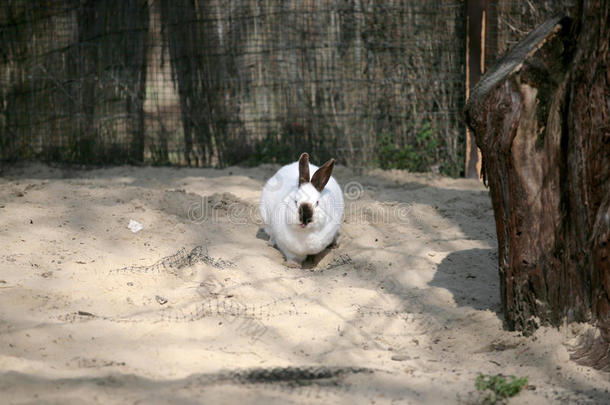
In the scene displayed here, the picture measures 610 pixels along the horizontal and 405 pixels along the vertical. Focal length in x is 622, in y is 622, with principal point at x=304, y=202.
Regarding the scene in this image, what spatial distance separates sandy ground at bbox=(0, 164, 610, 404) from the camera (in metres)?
2.59

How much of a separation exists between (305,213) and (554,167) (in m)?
1.91

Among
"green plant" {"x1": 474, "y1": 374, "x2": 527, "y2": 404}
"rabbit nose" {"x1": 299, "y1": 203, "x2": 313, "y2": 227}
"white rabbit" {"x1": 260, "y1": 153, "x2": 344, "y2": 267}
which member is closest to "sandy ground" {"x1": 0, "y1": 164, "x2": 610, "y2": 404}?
"green plant" {"x1": 474, "y1": 374, "x2": 527, "y2": 404}

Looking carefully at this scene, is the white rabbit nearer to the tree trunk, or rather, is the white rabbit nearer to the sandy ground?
the sandy ground

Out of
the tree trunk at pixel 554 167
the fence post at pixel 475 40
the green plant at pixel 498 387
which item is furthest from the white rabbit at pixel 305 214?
the fence post at pixel 475 40

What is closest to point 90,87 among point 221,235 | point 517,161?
point 221,235

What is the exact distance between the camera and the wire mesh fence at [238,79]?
22.5ft

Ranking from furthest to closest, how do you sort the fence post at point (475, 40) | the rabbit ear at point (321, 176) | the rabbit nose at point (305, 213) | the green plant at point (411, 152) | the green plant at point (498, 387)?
the green plant at point (411, 152)
the fence post at point (475, 40)
the rabbit ear at point (321, 176)
the rabbit nose at point (305, 213)
the green plant at point (498, 387)

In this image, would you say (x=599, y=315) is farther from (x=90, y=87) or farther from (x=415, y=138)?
(x=90, y=87)

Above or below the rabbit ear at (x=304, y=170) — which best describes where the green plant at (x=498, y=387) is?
below

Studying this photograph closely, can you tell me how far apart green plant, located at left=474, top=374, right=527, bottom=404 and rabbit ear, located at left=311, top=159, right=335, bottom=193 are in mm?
2270

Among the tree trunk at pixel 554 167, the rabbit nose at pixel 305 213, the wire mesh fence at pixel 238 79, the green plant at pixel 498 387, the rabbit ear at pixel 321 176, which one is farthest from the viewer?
the wire mesh fence at pixel 238 79

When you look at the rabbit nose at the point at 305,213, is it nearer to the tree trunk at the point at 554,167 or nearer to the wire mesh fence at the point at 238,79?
the tree trunk at the point at 554,167

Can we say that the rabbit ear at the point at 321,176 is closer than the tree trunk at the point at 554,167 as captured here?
No

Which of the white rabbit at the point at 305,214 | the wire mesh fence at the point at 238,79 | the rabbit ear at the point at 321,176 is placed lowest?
the white rabbit at the point at 305,214
